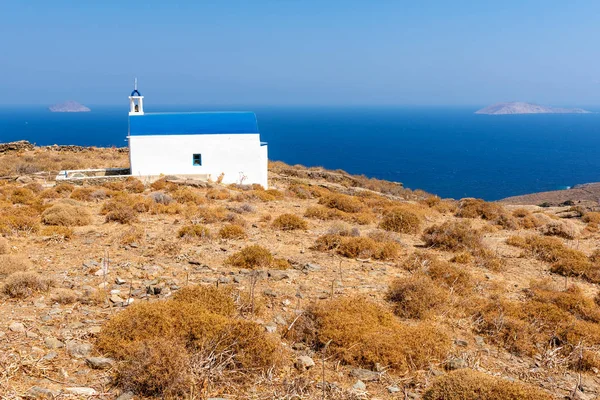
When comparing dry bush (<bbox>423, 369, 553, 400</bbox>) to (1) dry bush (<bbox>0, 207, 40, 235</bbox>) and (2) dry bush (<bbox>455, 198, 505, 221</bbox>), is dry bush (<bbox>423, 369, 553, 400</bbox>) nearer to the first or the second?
(1) dry bush (<bbox>0, 207, 40, 235</bbox>)

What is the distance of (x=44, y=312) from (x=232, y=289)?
290 cm

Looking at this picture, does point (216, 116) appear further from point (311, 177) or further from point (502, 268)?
point (502, 268)

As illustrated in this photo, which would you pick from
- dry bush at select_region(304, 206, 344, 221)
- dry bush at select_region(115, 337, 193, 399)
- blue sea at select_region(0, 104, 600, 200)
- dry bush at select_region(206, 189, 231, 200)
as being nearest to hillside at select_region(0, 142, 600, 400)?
dry bush at select_region(115, 337, 193, 399)

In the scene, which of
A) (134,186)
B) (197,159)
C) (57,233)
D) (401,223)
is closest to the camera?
(57,233)

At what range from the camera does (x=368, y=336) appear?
21.0 feet

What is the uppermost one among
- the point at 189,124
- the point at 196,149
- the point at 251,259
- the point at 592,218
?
the point at 189,124

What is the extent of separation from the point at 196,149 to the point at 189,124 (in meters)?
1.52

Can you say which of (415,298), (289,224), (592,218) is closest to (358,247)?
(289,224)

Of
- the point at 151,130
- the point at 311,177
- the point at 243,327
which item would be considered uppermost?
the point at 151,130

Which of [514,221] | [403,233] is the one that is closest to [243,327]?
[403,233]

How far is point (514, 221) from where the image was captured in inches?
681

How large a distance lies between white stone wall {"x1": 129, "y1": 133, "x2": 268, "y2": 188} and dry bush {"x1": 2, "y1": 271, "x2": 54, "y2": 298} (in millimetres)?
16706

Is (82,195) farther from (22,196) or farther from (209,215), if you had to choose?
(209,215)

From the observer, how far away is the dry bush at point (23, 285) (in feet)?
25.1
